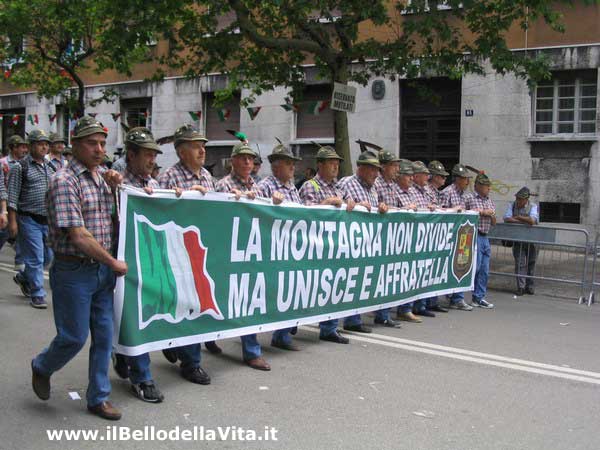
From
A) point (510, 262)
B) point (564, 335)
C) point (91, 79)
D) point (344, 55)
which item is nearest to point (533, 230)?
point (510, 262)

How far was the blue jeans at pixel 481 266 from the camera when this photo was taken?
10367 mm

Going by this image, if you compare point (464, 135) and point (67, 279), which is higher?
point (464, 135)

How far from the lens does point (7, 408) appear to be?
4.85 metres

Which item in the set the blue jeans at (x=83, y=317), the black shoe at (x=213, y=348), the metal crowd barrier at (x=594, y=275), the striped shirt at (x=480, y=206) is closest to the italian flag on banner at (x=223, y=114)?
the striped shirt at (x=480, y=206)

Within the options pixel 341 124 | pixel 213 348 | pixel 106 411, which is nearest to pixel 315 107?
pixel 341 124

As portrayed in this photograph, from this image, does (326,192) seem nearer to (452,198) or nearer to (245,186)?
(245,186)

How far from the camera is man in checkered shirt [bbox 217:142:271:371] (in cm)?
620

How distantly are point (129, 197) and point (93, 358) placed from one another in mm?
1146

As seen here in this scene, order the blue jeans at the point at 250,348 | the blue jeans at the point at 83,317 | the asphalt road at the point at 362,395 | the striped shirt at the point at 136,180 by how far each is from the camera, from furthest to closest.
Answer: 1. the blue jeans at the point at 250,348
2. the striped shirt at the point at 136,180
3. the asphalt road at the point at 362,395
4. the blue jeans at the point at 83,317

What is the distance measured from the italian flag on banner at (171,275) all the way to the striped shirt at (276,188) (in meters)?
1.27

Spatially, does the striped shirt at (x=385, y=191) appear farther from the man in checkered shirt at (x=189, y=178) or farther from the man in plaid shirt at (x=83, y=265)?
the man in plaid shirt at (x=83, y=265)

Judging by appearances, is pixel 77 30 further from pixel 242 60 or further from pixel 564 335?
pixel 564 335

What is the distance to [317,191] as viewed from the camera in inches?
294

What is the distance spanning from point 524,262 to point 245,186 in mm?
6738
